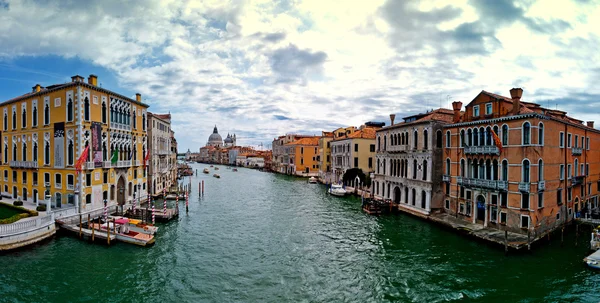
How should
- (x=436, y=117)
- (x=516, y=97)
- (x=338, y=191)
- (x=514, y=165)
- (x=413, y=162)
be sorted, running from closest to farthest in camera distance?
(x=514, y=165), (x=516, y=97), (x=436, y=117), (x=413, y=162), (x=338, y=191)

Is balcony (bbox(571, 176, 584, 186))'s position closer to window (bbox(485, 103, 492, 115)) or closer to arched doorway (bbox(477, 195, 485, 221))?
arched doorway (bbox(477, 195, 485, 221))

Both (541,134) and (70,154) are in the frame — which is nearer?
(541,134)

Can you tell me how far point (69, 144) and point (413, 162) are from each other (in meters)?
26.7

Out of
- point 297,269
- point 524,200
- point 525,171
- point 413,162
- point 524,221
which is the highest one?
point 413,162

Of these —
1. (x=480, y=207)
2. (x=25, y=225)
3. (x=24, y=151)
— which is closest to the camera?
(x=25, y=225)

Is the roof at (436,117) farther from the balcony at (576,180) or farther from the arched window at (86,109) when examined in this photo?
the arched window at (86,109)

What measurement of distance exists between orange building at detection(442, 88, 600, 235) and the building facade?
1.01 meters

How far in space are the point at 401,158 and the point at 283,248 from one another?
53.6 ft

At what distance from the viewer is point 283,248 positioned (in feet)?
66.6

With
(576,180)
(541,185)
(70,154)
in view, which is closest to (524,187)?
(541,185)

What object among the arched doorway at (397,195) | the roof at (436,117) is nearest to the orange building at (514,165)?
the roof at (436,117)

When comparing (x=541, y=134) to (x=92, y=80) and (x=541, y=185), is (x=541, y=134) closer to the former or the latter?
(x=541, y=185)

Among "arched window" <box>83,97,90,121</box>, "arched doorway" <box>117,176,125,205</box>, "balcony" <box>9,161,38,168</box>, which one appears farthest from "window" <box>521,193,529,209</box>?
"balcony" <box>9,161,38,168</box>

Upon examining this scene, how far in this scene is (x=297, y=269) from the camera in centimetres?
1681
